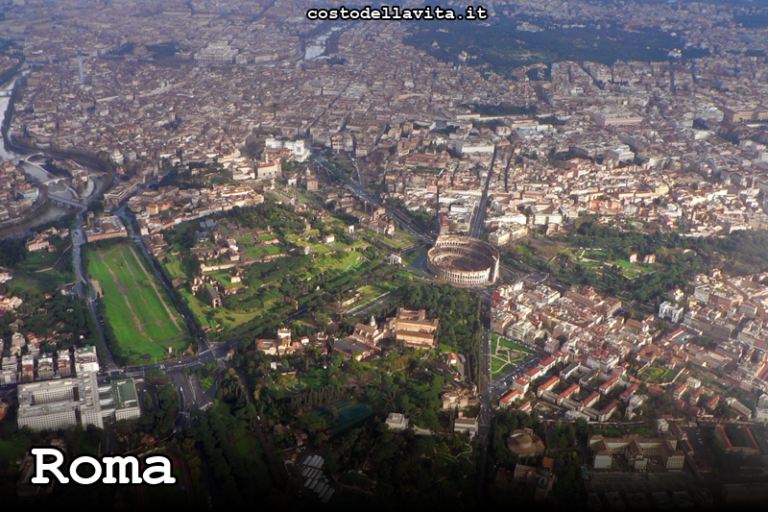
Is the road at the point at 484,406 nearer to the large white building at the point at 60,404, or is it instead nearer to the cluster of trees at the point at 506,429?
the cluster of trees at the point at 506,429

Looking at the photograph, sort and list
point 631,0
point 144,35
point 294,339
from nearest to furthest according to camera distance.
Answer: point 294,339 → point 144,35 → point 631,0

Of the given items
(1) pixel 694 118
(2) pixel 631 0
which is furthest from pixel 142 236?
(2) pixel 631 0

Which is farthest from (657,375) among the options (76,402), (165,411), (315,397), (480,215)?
(76,402)

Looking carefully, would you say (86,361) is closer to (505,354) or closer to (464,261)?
(505,354)

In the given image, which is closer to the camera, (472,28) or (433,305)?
(433,305)

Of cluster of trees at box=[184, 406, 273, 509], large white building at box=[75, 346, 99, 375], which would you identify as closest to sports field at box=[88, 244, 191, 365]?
large white building at box=[75, 346, 99, 375]

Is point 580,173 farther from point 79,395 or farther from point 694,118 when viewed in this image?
point 79,395
